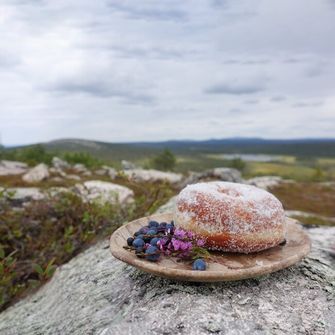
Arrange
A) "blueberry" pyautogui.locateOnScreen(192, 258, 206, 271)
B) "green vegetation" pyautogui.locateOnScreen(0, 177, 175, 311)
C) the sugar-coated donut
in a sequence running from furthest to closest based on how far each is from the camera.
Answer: "green vegetation" pyautogui.locateOnScreen(0, 177, 175, 311)
the sugar-coated donut
"blueberry" pyautogui.locateOnScreen(192, 258, 206, 271)

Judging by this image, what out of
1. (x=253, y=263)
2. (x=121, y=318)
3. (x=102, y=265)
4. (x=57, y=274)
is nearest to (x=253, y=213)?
(x=253, y=263)

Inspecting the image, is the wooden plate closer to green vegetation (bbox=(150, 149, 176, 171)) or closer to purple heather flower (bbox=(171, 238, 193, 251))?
purple heather flower (bbox=(171, 238, 193, 251))

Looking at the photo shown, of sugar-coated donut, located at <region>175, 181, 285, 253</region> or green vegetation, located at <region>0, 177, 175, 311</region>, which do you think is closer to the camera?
sugar-coated donut, located at <region>175, 181, 285, 253</region>

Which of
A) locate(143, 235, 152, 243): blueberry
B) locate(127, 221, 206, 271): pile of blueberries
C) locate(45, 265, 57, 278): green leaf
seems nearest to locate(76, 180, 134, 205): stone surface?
locate(45, 265, 57, 278): green leaf

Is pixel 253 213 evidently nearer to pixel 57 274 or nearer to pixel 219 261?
pixel 219 261

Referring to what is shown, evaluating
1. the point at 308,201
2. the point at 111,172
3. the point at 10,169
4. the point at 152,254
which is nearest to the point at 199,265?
the point at 152,254

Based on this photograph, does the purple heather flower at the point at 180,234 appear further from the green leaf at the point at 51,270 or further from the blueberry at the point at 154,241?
the green leaf at the point at 51,270

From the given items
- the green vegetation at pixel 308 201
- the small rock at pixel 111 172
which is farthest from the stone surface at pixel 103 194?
the small rock at pixel 111 172
